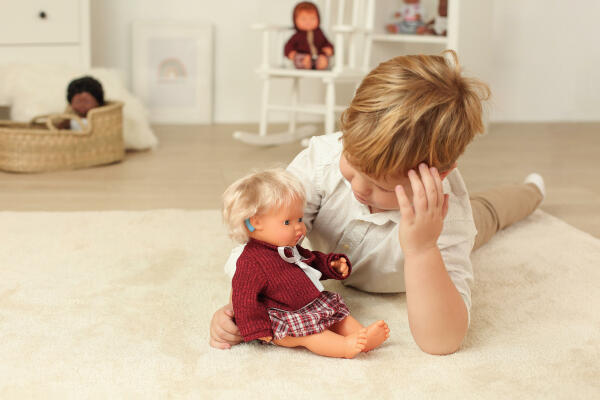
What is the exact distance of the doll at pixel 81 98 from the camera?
2307mm

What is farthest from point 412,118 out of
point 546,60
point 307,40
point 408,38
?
point 546,60

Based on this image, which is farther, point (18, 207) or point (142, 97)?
point (142, 97)

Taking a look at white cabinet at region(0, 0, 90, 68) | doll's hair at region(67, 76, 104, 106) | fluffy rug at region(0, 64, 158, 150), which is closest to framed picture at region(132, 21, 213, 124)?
white cabinet at region(0, 0, 90, 68)

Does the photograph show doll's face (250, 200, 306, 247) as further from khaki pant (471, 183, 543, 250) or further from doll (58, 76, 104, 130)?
doll (58, 76, 104, 130)

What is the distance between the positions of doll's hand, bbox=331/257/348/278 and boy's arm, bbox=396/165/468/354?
0.42 ft

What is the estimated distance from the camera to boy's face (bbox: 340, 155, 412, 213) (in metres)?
0.92

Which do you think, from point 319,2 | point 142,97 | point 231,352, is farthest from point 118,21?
point 231,352

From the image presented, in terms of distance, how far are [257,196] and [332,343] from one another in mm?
232

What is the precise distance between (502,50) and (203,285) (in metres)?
2.69

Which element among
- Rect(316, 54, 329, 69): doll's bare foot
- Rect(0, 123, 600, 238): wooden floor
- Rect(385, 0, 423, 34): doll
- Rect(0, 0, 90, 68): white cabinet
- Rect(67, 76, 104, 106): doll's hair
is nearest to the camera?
Rect(0, 123, 600, 238): wooden floor

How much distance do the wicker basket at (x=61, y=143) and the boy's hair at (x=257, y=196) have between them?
1.37m

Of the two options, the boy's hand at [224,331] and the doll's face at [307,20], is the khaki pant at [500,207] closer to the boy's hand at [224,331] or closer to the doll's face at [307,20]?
the boy's hand at [224,331]

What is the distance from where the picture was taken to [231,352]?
99cm

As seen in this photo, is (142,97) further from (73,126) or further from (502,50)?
(502,50)
